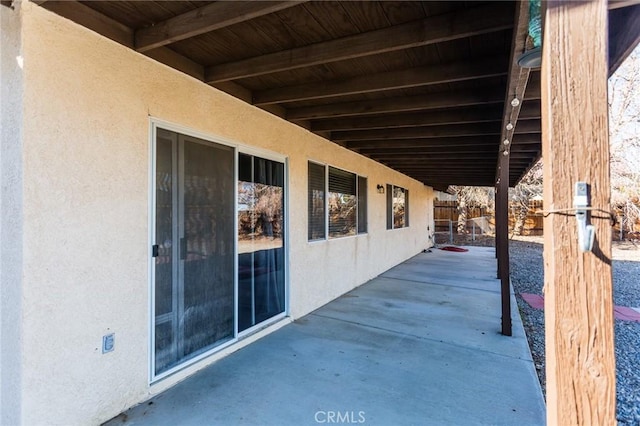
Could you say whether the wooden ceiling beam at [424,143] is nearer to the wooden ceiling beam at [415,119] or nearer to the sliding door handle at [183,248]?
the wooden ceiling beam at [415,119]

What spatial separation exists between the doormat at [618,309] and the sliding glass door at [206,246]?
4479 mm

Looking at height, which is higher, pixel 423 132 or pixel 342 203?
pixel 423 132

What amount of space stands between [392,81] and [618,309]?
5.36m

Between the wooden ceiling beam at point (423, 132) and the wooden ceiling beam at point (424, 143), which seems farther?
the wooden ceiling beam at point (424, 143)

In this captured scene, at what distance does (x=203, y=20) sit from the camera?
7.07 feet

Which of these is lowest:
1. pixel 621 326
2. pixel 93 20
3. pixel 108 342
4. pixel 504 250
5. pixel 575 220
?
pixel 621 326

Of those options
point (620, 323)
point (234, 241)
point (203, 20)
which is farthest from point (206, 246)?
point (620, 323)

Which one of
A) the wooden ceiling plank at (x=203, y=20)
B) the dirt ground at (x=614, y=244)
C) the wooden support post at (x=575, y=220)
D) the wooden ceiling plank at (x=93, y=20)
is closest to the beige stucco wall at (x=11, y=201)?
the wooden ceiling plank at (x=93, y=20)

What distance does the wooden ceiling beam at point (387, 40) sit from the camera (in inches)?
83.5

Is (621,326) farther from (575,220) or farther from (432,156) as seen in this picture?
(575,220)

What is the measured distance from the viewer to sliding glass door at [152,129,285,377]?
9.34ft

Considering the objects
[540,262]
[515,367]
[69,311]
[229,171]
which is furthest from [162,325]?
[540,262]

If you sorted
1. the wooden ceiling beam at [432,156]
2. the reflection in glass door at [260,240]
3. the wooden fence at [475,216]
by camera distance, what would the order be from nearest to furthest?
the reflection in glass door at [260,240] → the wooden ceiling beam at [432,156] → the wooden fence at [475,216]

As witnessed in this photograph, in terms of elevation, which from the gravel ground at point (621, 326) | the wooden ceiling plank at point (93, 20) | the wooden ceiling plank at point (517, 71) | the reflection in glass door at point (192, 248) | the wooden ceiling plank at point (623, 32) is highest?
the wooden ceiling plank at point (93, 20)
